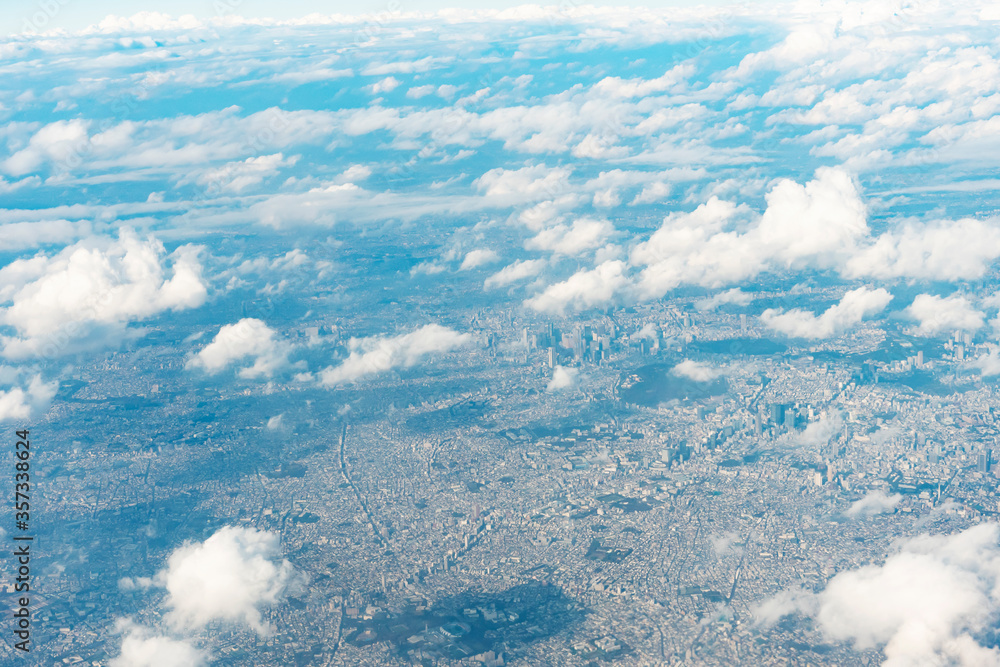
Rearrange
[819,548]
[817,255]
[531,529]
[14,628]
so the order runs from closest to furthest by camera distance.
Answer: [14,628]
[819,548]
[531,529]
[817,255]

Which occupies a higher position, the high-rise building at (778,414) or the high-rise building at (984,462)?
the high-rise building at (984,462)

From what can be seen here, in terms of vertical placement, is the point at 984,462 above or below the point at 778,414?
above

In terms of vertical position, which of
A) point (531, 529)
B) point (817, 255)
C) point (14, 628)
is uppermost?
point (14, 628)

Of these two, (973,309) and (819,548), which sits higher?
(819,548)

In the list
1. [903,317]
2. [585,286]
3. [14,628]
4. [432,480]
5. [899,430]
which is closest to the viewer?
[14,628]

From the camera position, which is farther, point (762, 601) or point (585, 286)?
point (585, 286)

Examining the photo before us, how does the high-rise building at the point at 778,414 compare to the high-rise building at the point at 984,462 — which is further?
the high-rise building at the point at 778,414

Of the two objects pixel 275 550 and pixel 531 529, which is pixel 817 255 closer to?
pixel 531 529

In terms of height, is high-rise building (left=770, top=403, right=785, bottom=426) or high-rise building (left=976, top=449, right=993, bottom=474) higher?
high-rise building (left=976, top=449, right=993, bottom=474)

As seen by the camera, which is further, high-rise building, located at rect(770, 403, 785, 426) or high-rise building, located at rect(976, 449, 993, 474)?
high-rise building, located at rect(770, 403, 785, 426)

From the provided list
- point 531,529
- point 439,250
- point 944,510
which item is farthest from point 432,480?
point 439,250

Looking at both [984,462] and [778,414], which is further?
[778,414]
